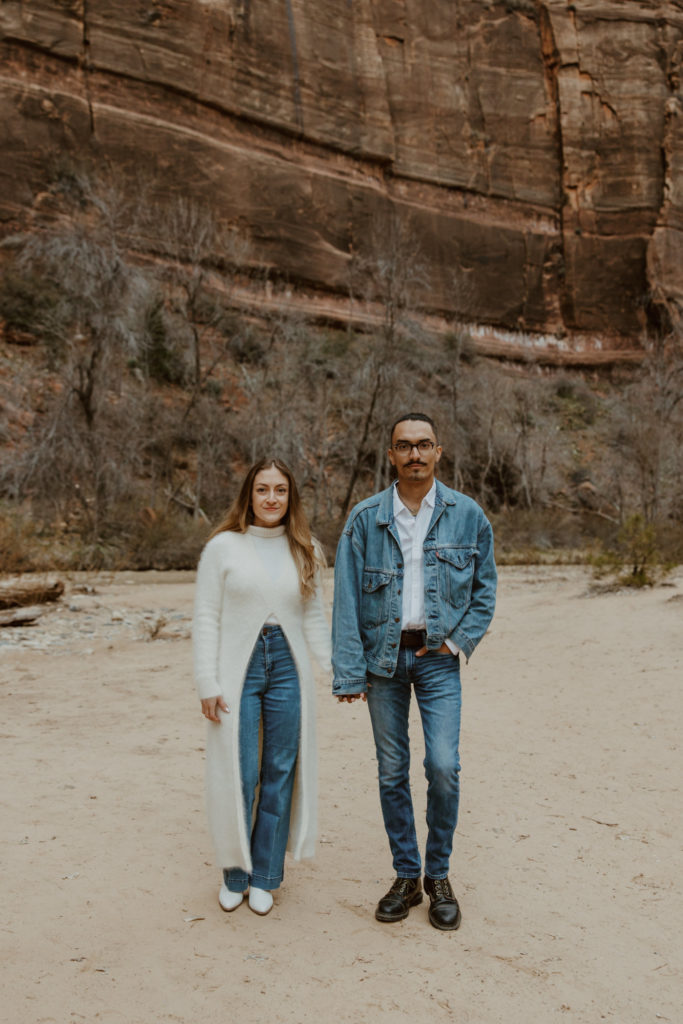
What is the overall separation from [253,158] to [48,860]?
105 ft

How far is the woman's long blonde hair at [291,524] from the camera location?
129 inches

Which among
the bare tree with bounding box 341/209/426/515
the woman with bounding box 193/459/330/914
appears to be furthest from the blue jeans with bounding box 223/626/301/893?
the bare tree with bounding box 341/209/426/515

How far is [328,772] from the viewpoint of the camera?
5.39 metres

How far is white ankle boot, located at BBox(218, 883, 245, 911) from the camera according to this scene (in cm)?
327

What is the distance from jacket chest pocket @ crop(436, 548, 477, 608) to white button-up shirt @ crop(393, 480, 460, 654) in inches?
2.8

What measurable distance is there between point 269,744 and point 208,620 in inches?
21.4

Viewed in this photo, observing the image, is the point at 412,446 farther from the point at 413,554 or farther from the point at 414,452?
the point at 413,554

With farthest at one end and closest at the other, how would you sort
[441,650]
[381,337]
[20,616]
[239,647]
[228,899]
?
[381,337] < [20,616] < [228,899] < [239,647] < [441,650]

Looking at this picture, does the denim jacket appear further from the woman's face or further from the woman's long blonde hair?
the woman's face

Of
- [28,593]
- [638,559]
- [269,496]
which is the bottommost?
[28,593]

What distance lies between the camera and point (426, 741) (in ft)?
10.2

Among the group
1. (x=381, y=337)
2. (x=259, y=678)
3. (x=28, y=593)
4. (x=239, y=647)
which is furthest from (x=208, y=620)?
(x=381, y=337)

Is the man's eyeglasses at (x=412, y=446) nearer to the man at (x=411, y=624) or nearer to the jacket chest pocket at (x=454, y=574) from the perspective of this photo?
the man at (x=411, y=624)

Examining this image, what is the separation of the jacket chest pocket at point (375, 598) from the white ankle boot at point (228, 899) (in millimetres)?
1231
